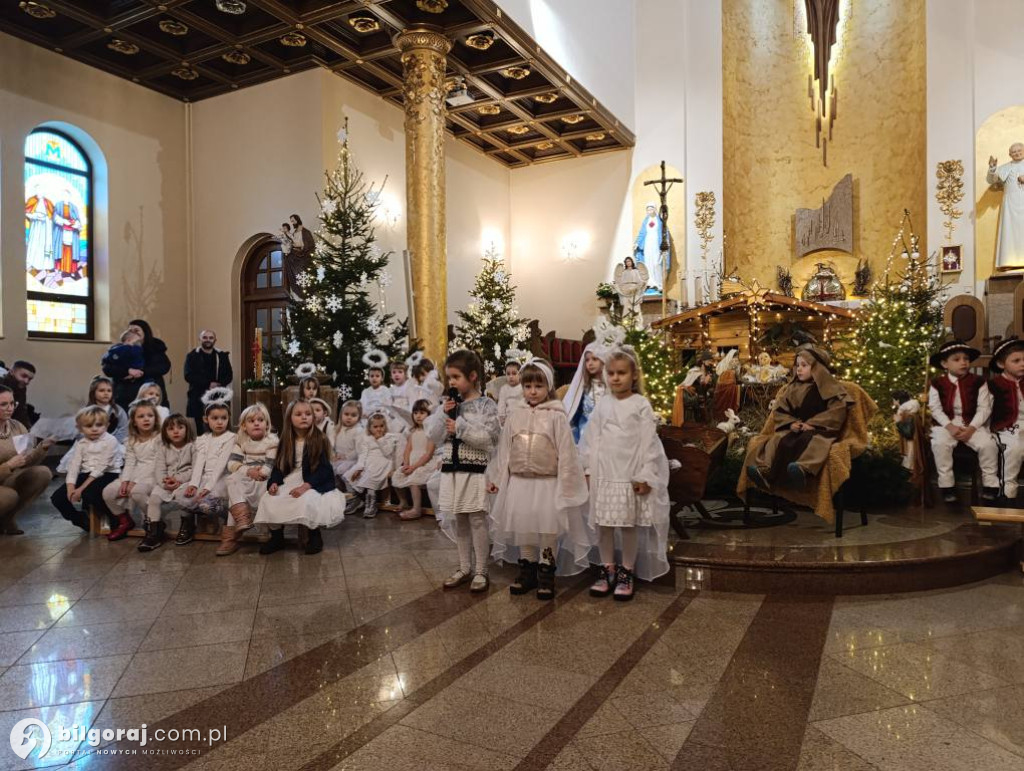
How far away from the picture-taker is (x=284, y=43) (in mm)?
11305

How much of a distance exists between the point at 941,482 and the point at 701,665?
4.61m

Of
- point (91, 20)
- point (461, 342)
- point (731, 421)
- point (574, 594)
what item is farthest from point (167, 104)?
point (574, 594)

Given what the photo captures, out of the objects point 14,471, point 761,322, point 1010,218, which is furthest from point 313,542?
point 1010,218

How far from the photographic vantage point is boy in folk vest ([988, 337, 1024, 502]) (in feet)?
20.0

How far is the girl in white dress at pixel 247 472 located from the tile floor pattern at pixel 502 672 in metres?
0.65

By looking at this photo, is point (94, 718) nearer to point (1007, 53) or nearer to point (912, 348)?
point (912, 348)

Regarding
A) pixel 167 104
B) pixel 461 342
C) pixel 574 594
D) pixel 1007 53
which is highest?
pixel 1007 53

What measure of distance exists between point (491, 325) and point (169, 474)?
8222 millimetres

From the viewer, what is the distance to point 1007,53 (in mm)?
13023

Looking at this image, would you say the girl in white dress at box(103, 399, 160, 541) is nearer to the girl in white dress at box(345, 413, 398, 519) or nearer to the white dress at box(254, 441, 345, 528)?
the white dress at box(254, 441, 345, 528)

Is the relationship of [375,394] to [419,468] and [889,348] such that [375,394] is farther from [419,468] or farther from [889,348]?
[889,348]

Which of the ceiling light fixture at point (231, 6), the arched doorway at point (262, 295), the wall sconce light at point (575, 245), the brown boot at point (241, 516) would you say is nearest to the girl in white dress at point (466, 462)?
the brown boot at point (241, 516)

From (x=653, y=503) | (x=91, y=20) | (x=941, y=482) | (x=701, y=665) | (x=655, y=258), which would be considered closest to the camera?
(x=701, y=665)

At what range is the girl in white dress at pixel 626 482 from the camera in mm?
4344
